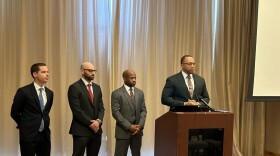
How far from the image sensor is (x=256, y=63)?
4695 mm

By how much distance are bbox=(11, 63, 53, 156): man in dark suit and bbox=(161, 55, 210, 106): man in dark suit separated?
1.33 metres

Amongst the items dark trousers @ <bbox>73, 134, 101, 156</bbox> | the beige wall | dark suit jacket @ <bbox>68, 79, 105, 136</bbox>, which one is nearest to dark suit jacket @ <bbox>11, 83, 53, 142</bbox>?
dark suit jacket @ <bbox>68, 79, 105, 136</bbox>

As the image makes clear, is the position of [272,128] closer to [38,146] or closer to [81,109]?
[81,109]

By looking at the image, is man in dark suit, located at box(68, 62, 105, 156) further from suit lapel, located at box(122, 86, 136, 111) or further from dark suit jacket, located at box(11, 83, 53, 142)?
dark suit jacket, located at box(11, 83, 53, 142)

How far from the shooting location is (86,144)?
12.3ft

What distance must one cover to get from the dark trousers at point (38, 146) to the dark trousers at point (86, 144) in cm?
36

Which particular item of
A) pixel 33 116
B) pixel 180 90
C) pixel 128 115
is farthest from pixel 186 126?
pixel 33 116

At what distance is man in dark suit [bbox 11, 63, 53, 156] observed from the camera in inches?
130

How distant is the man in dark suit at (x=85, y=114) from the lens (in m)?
3.67

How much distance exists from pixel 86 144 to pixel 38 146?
558 millimetres

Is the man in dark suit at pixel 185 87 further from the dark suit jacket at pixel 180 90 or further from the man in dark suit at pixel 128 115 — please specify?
the man in dark suit at pixel 128 115

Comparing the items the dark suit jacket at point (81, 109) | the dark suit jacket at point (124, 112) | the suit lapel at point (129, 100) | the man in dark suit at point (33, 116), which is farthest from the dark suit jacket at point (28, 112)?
the suit lapel at point (129, 100)

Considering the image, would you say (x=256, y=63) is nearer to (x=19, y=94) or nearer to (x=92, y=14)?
(x=92, y=14)

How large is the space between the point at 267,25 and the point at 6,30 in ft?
11.8
